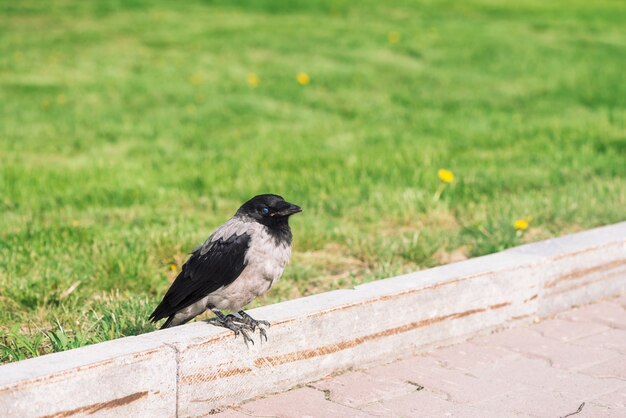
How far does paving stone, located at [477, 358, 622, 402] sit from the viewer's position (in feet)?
12.7

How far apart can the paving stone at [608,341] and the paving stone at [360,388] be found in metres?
1.05

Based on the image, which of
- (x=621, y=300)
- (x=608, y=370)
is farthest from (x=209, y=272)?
(x=621, y=300)

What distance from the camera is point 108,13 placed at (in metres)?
16.5

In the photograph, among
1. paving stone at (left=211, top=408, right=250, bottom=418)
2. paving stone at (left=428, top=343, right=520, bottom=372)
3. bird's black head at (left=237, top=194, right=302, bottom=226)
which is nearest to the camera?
paving stone at (left=211, top=408, right=250, bottom=418)

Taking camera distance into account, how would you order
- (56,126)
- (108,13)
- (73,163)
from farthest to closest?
(108,13) < (56,126) < (73,163)

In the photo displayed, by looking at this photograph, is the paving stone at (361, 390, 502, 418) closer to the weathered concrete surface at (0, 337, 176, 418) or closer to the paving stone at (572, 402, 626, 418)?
the paving stone at (572, 402, 626, 418)

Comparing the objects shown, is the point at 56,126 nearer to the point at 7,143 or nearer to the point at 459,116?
the point at 7,143

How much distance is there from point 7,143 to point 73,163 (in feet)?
3.33

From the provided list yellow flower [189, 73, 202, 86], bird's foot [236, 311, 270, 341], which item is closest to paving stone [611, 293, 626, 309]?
bird's foot [236, 311, 270, 341]

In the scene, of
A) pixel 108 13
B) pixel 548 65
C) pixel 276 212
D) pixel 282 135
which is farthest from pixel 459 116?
pixel 108 13

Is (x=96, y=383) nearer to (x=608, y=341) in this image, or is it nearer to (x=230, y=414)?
(x=230, y=414)

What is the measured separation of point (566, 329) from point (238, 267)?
1793 mm

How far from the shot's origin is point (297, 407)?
12.0 ft

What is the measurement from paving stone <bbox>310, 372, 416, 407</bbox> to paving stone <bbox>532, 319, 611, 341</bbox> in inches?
40.8
